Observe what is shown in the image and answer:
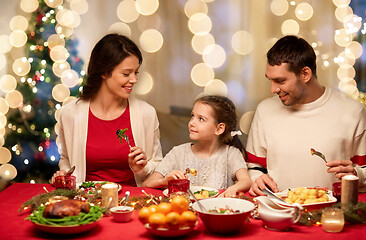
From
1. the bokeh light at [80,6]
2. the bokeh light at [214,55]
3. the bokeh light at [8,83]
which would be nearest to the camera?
the bokeh light at [214,55]

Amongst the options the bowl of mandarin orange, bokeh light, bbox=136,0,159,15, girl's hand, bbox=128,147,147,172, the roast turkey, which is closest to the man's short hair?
girl's hand, bbox=128,147,147,172

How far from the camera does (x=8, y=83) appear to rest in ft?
13.5

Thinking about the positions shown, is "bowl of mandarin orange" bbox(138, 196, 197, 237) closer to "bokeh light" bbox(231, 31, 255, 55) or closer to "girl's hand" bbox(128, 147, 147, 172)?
"girl's hand" bbox(128, 147, 147, 172)

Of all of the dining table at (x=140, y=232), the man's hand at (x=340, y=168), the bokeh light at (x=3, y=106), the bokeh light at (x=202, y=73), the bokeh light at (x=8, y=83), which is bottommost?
the dining table at (x=140, y=232)

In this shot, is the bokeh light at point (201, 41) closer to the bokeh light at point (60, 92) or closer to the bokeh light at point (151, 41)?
the bokeh light at point (151, 41)

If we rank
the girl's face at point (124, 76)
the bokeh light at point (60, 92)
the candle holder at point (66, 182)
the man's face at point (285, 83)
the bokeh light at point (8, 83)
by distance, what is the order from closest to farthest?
the candle holder at point (66, 182) < the man's face at point (285, 83) < the girl's face at point (124, 76) < the bokeh light at point (60, 92) < the bokeh light at point (8, 83)

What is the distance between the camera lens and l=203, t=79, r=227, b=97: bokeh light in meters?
3.84

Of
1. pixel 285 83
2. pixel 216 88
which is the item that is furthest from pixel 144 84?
pixel 285 83

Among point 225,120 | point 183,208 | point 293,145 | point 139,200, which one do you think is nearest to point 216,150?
point 225,120

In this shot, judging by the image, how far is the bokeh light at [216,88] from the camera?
3836 mm

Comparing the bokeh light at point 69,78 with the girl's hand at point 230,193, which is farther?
the bokeh light at point 69,78

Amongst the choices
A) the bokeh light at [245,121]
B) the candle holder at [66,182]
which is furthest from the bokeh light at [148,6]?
the candle holder at [66,182]

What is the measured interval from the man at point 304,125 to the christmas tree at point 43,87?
1.93 m

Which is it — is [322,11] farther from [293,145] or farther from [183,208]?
[183,208]
